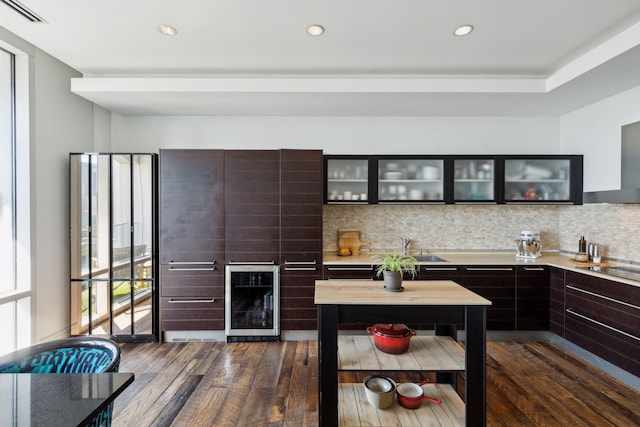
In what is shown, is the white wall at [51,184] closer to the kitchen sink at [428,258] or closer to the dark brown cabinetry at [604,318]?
the kitchen sink at [428,258]

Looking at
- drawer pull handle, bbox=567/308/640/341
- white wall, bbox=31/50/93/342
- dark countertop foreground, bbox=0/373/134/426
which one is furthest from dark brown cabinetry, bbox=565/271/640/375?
white wall, bbox=31/50/93/342

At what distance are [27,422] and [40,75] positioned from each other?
3465 mm

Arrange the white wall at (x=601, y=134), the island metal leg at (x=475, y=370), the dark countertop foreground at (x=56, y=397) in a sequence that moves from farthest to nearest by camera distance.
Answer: the white wall at (x=601, y=134) → the island metal leg at (x=475, y=370) → the dark countertop foreground at (x=56, y=397)

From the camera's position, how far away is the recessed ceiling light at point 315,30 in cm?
257

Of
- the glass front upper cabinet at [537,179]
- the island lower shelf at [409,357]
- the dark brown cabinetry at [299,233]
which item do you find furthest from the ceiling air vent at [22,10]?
the glass front upper cabinet at [537,179]

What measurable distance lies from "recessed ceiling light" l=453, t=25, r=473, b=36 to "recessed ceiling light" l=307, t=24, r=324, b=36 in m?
1.05

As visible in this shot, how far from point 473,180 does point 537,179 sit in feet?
2.44

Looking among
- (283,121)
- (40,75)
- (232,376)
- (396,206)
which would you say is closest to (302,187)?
(283,121)

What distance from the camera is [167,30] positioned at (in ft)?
8.64

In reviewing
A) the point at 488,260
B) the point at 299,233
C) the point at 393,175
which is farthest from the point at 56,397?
the point at 488,260

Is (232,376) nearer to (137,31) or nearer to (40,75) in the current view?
(137,31)

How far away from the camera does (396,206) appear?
4.27 meters

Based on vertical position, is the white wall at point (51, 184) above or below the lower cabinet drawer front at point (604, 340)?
above

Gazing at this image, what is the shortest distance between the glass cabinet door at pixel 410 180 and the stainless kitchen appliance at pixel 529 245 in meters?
1.08
